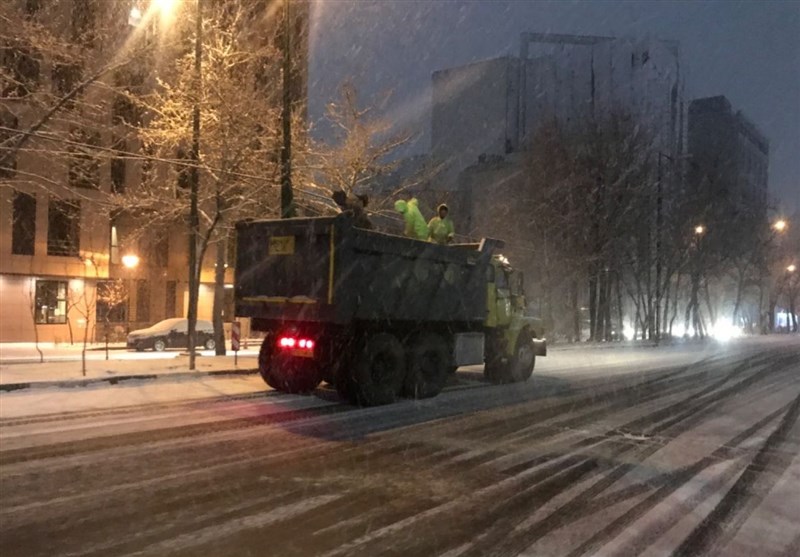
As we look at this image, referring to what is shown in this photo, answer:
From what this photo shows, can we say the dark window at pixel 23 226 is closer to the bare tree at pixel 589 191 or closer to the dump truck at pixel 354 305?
the dump truck at pixel 354 305

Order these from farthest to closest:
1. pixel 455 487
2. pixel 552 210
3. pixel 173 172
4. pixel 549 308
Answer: pixel 549 308 < pixel 552 210 < pixel 173 172 < pixel 455 487

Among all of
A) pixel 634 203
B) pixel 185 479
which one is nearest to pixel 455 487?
pixel 185 479

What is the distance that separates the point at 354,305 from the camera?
12.5 m

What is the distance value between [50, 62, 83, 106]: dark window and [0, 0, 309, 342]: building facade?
1.8 inches

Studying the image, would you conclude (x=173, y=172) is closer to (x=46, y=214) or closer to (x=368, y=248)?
(x=368, y=248)

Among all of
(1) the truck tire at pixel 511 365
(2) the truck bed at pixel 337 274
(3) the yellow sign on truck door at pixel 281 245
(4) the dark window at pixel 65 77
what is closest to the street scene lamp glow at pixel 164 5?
(4) the dark window at pixel 65 77

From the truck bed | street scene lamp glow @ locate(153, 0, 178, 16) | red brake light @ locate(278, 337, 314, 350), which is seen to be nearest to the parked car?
street scene lamp glow @ locate(153, 0, 178, 16)

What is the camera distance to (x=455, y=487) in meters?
7.52

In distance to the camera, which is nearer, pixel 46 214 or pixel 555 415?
pixel 555 415

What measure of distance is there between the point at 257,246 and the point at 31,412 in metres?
4.56

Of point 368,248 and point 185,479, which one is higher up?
point 368,248

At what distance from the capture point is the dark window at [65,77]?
55.2ft

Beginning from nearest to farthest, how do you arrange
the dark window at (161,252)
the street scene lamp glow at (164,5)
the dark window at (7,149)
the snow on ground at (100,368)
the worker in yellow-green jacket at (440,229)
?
the dark window at (7,149) < the worker in yellow-green jacket at (440,229) < the street scene lamp glow at (164,5) < the snow on ground at (100,368) < the dark window at (161,252)

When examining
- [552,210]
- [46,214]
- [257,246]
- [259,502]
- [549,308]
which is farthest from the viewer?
[549,308]
